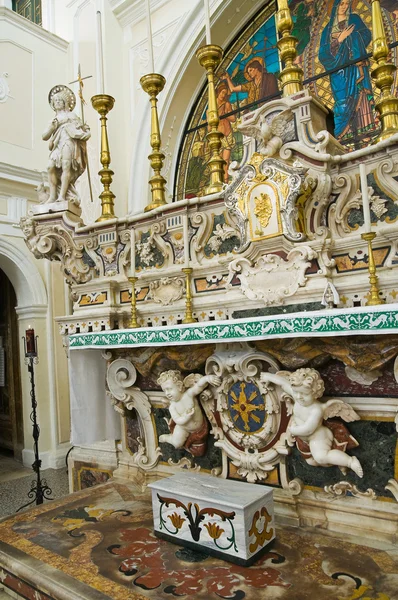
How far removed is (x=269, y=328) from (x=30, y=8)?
8340 millimetres

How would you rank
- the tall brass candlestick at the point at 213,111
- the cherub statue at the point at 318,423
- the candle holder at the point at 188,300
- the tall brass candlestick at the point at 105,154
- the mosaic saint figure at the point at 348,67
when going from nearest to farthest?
the cherub statue at the point at 318,423
the candle holder at the point at 188,300
the tall brass candlestick at the point at 213,111
the tall brass candlestick at the point at 105,154
the mosaic saint figure at the point at 348,67

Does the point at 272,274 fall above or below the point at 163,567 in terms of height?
above

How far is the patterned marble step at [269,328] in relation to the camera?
1911 millimetres

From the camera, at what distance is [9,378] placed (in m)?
7.41

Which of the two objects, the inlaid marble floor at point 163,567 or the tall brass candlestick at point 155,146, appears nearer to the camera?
the inlaid marble floor at point 163,567

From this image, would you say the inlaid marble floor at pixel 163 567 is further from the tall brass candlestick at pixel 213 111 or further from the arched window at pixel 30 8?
the arched window at pixel 30 8

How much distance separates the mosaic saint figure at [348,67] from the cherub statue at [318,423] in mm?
3374

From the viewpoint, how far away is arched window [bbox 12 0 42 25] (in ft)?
25.6

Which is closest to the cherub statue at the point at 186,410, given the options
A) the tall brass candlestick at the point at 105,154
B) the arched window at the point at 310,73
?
the tall brass candlestick at the point at 105,154

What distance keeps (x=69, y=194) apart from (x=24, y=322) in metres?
3.51

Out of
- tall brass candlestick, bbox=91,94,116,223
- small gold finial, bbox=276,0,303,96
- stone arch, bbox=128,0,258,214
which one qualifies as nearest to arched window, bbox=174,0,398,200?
stone arch, bbox=128,0,258,214

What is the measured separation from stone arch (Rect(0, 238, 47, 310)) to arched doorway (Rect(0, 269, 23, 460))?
95cm

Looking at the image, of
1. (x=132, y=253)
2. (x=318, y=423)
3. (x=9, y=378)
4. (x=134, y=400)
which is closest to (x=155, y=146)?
(x=132, y=253)

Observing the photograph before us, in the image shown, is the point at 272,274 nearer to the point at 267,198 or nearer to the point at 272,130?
the point at 267,198
